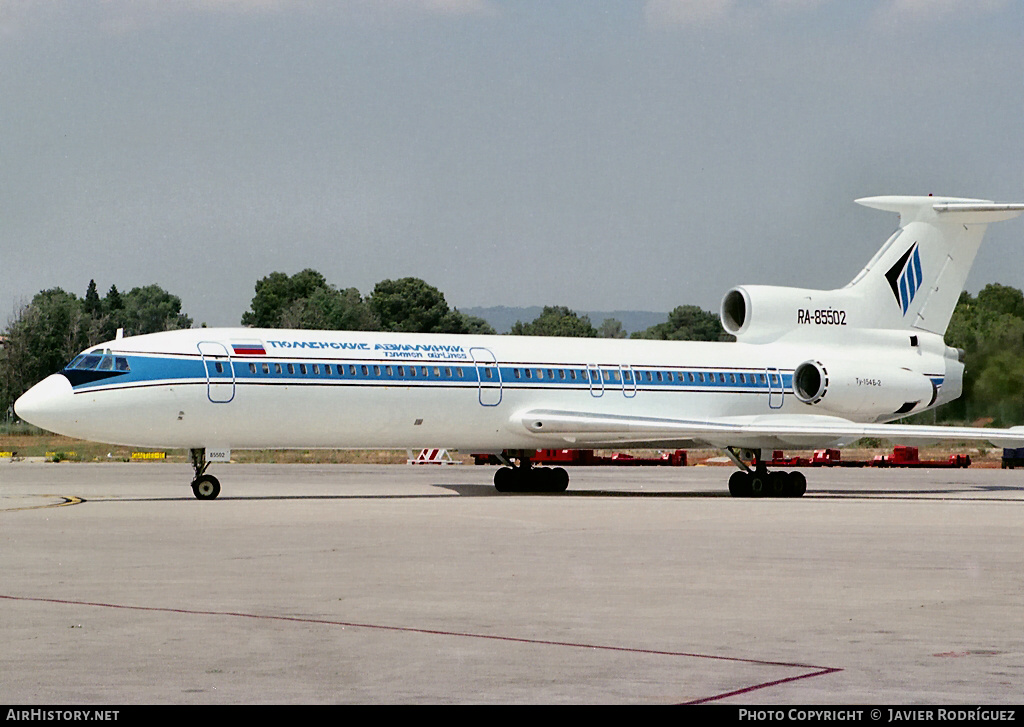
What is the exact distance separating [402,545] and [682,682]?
9235 mm

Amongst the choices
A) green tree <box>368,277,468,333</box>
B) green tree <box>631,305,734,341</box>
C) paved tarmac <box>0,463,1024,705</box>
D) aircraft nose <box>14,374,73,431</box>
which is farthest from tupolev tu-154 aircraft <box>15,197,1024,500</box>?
green tree <box>631,305,734,341</box>

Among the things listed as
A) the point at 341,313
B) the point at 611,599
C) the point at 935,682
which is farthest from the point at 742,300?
the point at 341,313

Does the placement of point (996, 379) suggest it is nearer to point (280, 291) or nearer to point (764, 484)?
point (764, 484)

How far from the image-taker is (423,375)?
30.6 metres

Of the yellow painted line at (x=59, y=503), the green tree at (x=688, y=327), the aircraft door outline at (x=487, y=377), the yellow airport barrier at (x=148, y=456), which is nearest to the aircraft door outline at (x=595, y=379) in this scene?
the aircraft door outline at (x=487, y=377)

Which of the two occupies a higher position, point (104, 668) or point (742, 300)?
point (742, 300)

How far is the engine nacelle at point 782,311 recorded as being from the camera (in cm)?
3653

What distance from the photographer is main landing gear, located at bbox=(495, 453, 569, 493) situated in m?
33.8

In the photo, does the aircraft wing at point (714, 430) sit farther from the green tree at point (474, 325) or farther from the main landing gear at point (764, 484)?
the green tree at point (474, 325)

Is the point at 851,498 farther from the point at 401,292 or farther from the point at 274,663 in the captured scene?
the point at 401,292

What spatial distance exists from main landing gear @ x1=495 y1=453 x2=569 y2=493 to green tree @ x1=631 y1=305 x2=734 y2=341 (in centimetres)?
11638

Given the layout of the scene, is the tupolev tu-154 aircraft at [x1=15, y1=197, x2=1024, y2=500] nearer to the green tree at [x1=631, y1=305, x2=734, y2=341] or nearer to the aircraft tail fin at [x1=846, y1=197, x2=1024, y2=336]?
the aircraft tail fin at [x1=846, y1=197, x2=1024, y2=336]

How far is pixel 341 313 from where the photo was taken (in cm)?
10944

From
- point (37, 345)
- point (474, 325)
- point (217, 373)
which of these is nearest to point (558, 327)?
point (474, 325)
